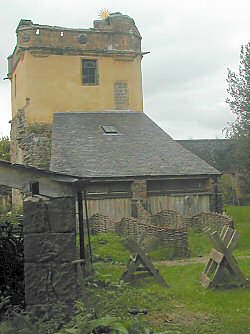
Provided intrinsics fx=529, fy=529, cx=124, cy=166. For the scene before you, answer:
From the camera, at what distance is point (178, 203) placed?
19.8 m

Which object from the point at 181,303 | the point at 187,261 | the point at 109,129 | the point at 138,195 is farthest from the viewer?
the point at 109,129

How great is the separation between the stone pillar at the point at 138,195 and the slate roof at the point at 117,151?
396 mm

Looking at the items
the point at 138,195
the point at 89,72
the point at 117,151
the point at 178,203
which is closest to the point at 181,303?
the point at 138,195

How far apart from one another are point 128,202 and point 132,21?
422 inches

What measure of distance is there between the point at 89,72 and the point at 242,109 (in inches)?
475

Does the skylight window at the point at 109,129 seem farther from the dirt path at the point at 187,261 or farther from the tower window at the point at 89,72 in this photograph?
the dirt path at the point at 187,261

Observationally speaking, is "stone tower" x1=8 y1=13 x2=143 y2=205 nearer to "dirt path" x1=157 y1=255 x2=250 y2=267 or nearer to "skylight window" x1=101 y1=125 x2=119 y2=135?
"skylight window" x1=101 y1=125 x2=119 y2=135

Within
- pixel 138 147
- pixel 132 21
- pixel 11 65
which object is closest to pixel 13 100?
pixel 11 65

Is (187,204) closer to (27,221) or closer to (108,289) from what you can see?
(108,289)

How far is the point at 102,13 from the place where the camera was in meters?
26.6

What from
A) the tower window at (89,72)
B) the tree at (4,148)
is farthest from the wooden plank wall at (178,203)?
the tree at (4,148)

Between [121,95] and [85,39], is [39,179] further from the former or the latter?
[85,39]

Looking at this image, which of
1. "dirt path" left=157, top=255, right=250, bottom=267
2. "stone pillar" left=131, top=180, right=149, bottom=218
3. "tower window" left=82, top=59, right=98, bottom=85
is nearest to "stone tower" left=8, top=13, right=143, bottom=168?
"tower window" left=82, top=59, right=98, bottom=85

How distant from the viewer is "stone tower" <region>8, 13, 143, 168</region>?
24.0 m
